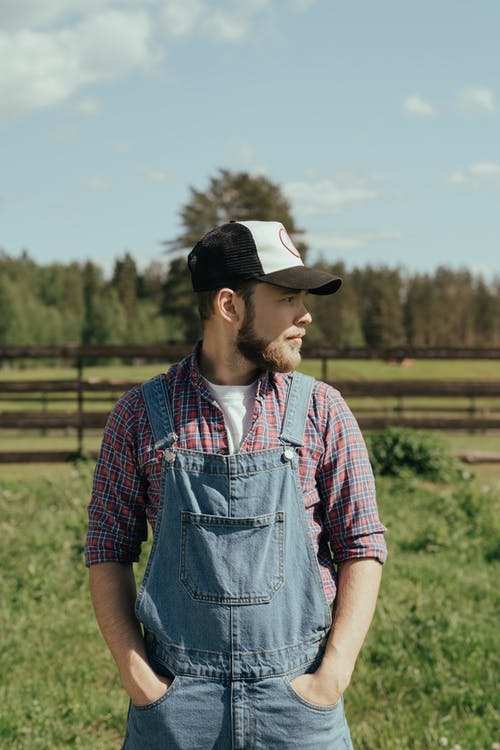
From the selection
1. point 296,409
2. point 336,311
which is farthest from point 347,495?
point 336,311

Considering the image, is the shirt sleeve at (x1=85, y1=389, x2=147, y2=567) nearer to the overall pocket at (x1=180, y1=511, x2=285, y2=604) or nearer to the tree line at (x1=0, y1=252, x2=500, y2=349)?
the overall pocket at (x1=180, y1=511, x2=285, y2=604)

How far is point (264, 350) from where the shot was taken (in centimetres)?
199

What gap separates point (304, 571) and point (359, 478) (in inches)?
10.2

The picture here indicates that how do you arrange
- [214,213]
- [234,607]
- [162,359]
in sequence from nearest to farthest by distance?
[234,607] < [162,359] < [214,213]

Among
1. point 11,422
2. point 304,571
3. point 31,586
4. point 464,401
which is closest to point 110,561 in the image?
point 304,571

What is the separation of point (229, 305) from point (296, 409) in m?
0.30

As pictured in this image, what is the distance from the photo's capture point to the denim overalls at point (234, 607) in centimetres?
184

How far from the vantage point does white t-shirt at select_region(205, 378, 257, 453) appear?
6.56 feet

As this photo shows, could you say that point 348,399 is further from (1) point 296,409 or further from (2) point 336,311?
(2) point 336,311

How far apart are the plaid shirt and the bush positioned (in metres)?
6.87

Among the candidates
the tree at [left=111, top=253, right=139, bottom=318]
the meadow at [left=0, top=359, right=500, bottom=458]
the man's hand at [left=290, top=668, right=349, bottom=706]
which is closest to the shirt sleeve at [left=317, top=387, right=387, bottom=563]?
the man's hand at [left=290, top=668, right=349, bottom=706]

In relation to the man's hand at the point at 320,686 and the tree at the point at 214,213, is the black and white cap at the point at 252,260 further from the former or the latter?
the tree at the point at 214,213

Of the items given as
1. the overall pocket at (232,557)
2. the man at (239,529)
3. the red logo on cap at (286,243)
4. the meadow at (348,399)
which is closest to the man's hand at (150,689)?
the man at (239,529)

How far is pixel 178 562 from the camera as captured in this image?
1.90 m
